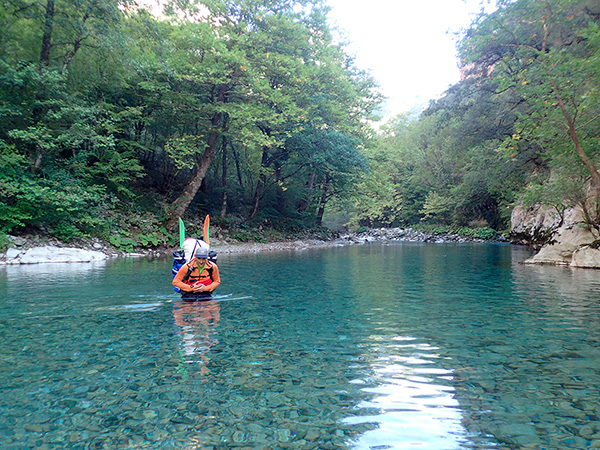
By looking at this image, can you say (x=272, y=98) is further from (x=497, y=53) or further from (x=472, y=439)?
(x=472, y=439)

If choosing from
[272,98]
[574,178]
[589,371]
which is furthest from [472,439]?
[272,98]

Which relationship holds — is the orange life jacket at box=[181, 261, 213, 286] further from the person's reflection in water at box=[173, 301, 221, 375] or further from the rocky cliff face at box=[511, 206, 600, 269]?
the rocky cliff face at box=[511, 206, 600, 269]

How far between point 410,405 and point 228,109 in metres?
20.1

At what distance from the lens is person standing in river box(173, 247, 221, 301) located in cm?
806

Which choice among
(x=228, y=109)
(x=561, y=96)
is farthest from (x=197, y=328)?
(x=228, y=109)

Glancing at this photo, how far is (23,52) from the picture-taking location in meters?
18.3

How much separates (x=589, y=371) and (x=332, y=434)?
3593 millimetres

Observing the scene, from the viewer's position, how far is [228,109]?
21062 millimetres

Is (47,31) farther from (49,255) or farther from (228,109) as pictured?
(49,255)

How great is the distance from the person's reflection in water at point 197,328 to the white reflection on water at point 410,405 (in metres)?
2.23

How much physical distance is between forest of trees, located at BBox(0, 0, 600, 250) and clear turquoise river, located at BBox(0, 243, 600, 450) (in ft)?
27.5

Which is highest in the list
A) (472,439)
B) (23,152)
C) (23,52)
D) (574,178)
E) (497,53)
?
(497,53)

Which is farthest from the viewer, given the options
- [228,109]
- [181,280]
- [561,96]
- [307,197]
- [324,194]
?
[307,197]

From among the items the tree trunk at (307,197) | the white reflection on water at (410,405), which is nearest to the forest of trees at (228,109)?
the tree trunk at (307,197)
